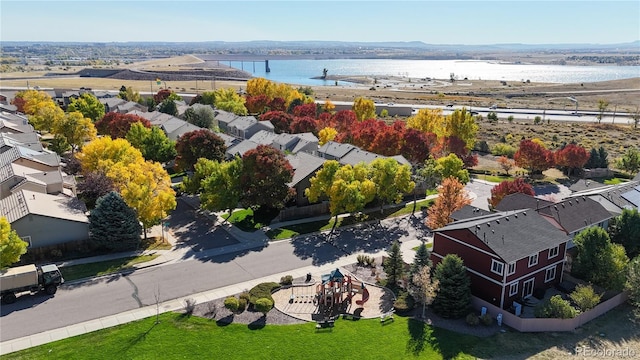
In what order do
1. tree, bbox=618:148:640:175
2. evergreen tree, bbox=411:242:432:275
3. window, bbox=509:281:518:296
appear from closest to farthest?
window, bbox=509:281:518:296 < evergreen tree, bbox=411:242:432:275 < tree, bbox=618:148:640:175

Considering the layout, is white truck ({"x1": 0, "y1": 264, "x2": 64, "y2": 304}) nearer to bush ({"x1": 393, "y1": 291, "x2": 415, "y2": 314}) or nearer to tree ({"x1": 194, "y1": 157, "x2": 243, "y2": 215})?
tree ({"x1": 194, "y1": 157, "x2": 243, "y2": 215})

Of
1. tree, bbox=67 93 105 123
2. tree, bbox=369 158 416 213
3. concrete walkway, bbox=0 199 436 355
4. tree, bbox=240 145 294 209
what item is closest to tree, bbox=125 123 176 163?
concrete walkway, bbox=0 199 436 355

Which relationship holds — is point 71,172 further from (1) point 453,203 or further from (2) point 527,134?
(2) point 527,134

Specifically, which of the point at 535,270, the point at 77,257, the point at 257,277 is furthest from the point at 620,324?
the point at 77,257

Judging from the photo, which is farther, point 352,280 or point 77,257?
point 77,257

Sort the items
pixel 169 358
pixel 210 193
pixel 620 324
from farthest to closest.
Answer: pixel 210 193
pixel 620 324
pixel 169 358

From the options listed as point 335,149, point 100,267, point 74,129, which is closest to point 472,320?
point 100,267

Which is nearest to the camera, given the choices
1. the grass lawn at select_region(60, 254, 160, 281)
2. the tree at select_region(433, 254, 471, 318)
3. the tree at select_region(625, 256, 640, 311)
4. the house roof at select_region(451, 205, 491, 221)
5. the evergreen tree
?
the tree at select_region(433, 254, 471, 318)
